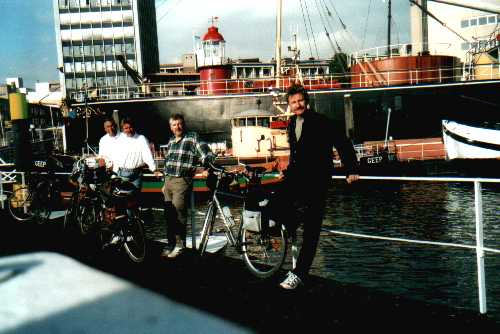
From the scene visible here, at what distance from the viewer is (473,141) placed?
2397 centimetres

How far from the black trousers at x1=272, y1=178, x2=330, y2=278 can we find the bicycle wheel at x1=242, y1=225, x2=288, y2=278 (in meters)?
0.27

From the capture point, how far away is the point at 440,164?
80.0 ft

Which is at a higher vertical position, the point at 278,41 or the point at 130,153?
the point at 278,41

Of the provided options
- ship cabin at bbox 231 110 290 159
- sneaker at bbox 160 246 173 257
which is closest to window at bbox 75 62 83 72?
ship cabin at bbox 231 110 290 159

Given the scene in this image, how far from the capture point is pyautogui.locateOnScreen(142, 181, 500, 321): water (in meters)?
9.26

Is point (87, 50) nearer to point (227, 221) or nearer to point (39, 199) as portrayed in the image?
point (39, 199)

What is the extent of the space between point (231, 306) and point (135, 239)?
212 cm

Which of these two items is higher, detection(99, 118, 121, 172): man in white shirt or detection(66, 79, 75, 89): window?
detection(66, 79, 75, 89): window

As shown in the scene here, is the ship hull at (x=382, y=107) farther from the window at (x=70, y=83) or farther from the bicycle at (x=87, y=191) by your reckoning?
the window at (x=70, y=83)

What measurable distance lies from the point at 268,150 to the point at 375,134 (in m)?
8.57

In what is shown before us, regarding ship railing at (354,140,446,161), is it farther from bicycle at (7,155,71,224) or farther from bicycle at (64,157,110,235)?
bicycle at (64,157,110,235)

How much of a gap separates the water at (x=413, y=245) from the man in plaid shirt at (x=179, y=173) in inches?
145

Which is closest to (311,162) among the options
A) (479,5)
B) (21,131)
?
(479,5)

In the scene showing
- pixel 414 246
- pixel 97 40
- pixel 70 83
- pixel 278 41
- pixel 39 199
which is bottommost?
pixel 414 246
